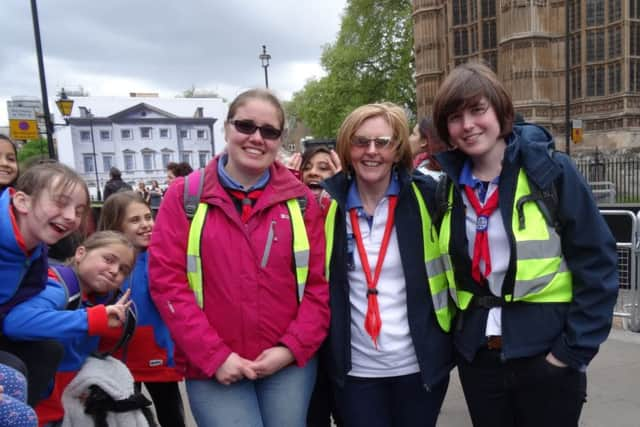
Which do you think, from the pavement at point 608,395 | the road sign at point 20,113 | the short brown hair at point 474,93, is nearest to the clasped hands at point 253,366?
the short brown hair at point 474,93

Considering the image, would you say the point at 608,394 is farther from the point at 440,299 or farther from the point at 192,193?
the point at 192,193

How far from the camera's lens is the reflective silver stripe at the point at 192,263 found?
193cm

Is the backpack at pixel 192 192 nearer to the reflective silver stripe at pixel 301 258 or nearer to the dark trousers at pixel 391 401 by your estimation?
the reflective silver stripe at pixel 301 258

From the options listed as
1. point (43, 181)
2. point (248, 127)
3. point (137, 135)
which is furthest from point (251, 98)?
point (137, 135)

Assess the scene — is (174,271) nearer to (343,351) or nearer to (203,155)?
(343,351)

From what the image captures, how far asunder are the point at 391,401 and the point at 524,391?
59 centimetres

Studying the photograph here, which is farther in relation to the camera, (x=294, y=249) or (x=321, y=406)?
(x=321, y=406)

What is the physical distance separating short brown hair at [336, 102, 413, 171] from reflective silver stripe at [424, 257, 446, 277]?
45 cm

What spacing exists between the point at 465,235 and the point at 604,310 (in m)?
0.59

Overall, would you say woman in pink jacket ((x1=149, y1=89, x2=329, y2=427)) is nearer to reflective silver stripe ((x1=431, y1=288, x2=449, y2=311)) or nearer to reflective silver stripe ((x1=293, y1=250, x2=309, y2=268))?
reflective silver stripe ((x1=293, y1=250, x2=309, y2=268))

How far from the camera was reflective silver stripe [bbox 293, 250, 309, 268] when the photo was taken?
2002mm

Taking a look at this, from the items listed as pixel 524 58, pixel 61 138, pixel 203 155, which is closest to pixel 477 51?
pixel 524 58

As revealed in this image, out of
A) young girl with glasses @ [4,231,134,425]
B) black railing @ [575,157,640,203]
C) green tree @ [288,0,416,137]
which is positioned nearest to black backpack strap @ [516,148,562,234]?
young girl with glasses @ [4,231,134,425]

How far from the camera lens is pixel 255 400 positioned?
6.64 feet
